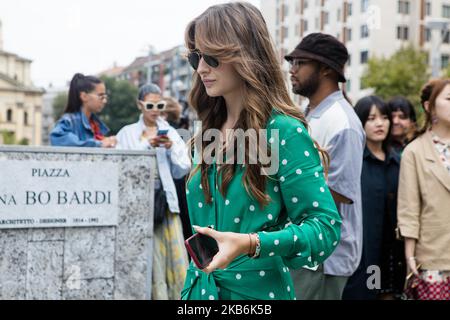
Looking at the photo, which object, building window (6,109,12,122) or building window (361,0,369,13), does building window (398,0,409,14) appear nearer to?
building window (361,0,369,13)

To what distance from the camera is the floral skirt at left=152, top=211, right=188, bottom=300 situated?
5.30 meters

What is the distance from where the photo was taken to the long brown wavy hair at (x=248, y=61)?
203cm

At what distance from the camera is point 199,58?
2113 millimetres

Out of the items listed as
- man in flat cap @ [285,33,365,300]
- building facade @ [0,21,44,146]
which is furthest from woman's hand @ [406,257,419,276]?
building facade @ [0,21,44,146]

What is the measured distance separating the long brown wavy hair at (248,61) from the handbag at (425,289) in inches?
90.6

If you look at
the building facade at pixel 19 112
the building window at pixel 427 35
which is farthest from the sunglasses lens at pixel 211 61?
the building facade at pixel 19 112

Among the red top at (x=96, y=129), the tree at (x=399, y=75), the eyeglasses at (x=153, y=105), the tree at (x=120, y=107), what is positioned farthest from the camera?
the tree at (x=399, y=75)

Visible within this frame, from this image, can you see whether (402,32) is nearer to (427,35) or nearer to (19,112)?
(427,35)

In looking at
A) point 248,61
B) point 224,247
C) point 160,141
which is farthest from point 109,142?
point 224,247

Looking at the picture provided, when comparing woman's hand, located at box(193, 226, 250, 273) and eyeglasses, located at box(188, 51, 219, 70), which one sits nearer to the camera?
woman's hand, located at box(193, 226, 250, 273)

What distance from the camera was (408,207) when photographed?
423 cm

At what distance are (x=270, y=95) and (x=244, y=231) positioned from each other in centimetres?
42

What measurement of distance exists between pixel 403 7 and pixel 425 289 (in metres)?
44.9

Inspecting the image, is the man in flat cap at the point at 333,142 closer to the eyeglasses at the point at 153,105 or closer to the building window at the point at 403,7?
the eyeglasses at the point at 153,105
